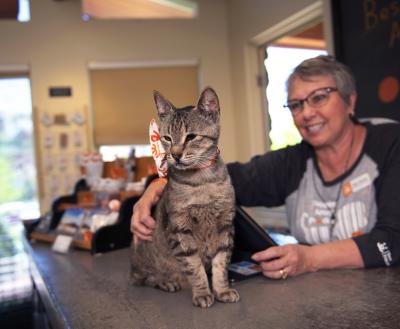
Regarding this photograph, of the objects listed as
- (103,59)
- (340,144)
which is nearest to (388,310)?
(340,144)

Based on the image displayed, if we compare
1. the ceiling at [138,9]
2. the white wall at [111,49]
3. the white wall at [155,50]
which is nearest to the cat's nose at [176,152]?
the white wall at [155,50]

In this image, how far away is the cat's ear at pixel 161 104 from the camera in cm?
72

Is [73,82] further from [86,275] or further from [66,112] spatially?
[86,275]

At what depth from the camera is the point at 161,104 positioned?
0.73 metres

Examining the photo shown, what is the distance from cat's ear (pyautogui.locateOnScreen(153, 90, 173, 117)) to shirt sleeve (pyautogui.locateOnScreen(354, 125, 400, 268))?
60 cm

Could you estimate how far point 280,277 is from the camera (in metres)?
0.92

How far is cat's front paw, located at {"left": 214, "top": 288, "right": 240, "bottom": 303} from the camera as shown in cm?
78

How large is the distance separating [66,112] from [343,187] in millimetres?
2902

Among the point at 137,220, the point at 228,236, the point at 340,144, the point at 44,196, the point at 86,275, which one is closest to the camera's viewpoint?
the point at 228,236

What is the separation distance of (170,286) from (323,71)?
0.76 metres

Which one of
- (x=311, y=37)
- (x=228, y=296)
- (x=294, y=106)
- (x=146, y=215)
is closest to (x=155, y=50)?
(x=311, y=37)

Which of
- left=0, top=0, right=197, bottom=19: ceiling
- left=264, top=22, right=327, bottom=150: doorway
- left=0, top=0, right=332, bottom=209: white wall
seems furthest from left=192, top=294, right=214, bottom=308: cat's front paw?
left=0, top=0, right=197, bottom=19: ceiling

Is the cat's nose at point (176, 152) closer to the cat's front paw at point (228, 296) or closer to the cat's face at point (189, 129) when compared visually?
the cat's face at point (189, 129)

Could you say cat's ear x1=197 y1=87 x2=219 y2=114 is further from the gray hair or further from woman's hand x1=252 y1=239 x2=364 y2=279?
the gray hair
